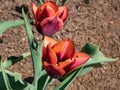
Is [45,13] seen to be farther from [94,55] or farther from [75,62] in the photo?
[94,55]

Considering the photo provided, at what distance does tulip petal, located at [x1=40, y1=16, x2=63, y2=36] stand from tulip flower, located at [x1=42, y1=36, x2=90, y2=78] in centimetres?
7

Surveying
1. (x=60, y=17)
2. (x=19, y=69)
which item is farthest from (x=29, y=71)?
(x=60, y=17)

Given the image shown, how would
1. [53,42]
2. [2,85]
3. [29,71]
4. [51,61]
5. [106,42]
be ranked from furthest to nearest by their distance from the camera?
[106,42]
[29,71]
[2,85]
[53,42]
[51,61]

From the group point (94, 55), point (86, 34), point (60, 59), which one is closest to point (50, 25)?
point (60, 59)

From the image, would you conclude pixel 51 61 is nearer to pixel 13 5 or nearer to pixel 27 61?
pixel 27 61

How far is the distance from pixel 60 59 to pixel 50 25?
0.12m

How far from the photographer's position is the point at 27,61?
7.07 ft

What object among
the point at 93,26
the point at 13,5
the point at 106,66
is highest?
the point at 13,5

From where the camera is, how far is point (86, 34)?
2.32 metres

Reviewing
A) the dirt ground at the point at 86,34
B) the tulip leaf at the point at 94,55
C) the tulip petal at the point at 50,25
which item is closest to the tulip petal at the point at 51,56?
the tulip petal at the point at 50,25

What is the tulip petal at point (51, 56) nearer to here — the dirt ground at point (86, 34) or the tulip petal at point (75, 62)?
the tulip petal at point (75, 62)

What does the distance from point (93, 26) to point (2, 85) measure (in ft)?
3.41

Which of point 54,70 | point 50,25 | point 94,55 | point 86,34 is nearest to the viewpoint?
point 54,70

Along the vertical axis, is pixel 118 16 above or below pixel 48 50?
below
